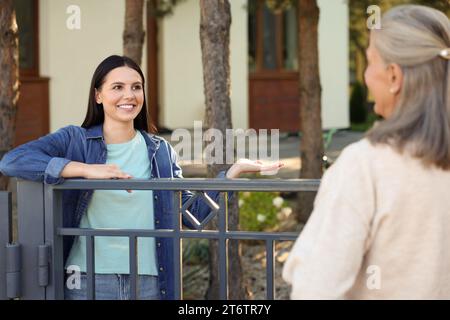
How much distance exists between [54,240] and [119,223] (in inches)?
9.6

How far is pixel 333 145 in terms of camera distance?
635 inches

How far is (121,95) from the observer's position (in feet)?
10.8

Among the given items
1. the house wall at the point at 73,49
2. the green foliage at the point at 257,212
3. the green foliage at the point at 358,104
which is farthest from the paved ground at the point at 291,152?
the green foliage at the point at 358,104

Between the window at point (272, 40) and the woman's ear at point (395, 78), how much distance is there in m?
15.5

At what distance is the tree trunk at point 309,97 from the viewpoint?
28.0 feet

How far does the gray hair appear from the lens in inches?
78.0

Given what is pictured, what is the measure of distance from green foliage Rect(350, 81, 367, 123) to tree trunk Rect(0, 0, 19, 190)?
57.9 feet

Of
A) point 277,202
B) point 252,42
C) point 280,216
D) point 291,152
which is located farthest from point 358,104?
point 277,202

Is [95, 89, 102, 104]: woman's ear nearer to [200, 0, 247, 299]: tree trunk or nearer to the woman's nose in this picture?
the woman's nose

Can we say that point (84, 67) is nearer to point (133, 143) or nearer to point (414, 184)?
point (133, 143)

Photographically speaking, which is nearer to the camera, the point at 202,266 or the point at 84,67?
the point at 202,266

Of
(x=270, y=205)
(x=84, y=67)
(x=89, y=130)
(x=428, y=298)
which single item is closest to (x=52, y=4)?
(x=84, y=67)
